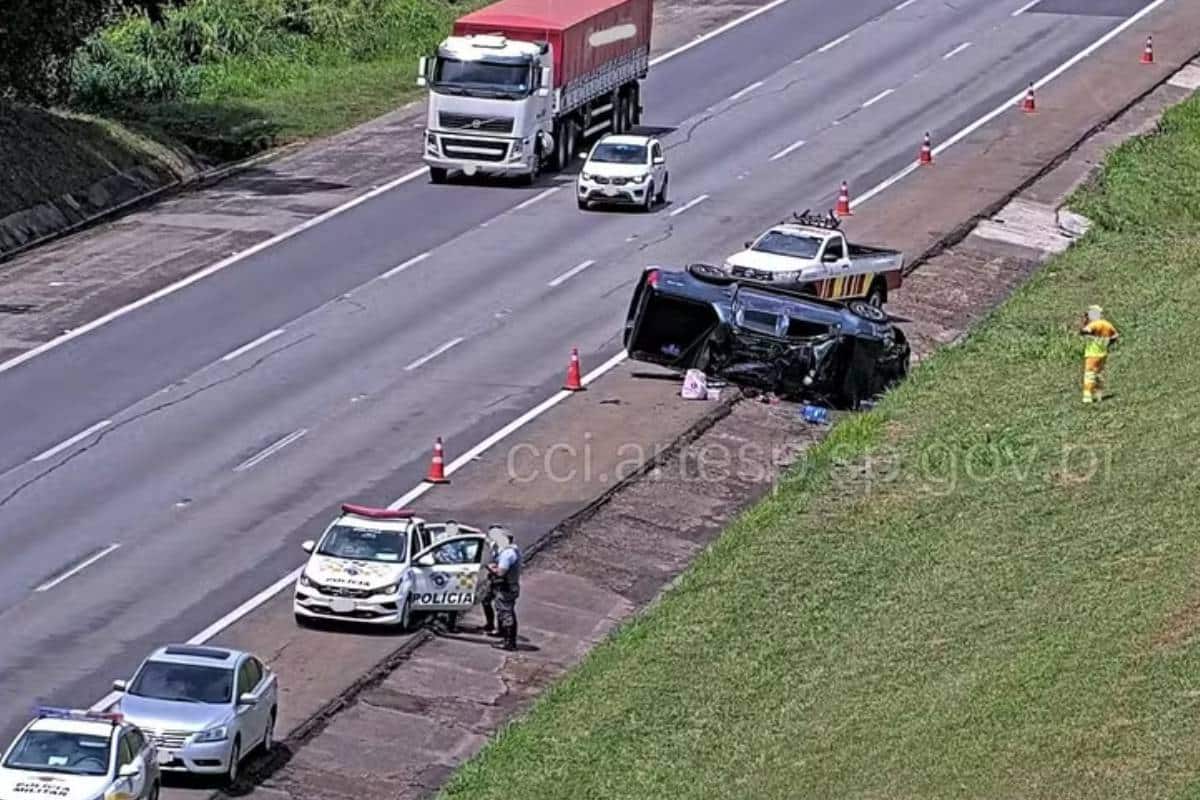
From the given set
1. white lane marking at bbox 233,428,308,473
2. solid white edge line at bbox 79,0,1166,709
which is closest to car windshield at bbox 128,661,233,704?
solid white edge line at bbox 79,0,1166,709

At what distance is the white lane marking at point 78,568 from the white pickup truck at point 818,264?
14988 millimetres

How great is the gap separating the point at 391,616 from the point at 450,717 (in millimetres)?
2786

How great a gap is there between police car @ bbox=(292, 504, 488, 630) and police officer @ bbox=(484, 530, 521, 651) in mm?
646

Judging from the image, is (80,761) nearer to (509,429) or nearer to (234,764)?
(234,764)

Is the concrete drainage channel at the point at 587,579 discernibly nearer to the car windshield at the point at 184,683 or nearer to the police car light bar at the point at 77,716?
the car windshield at the point at 184,683

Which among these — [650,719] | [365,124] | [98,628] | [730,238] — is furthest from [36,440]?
[365,124]

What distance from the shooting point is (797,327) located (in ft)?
148

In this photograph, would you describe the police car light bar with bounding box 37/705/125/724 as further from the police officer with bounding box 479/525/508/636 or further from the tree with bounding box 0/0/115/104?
the tree with bounding box 0/0/115/104

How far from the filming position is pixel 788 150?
64.8 m

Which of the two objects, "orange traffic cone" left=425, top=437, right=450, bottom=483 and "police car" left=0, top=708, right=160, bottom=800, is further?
"orange traffic cone" left=425, top=437, right=450, bottom=483

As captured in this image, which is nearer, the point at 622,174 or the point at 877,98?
the point at 622,174

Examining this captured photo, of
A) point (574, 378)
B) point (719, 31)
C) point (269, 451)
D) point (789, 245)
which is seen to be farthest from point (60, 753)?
point (719, 31)

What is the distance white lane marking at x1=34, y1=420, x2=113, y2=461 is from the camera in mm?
40531

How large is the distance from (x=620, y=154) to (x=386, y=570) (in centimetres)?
2527
